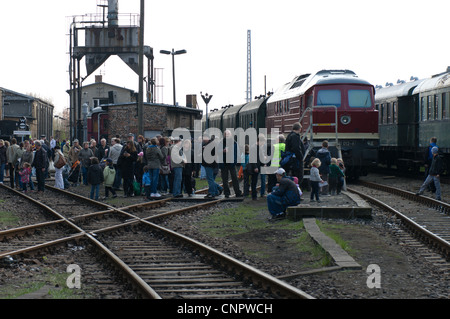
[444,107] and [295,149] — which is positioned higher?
[444,107]

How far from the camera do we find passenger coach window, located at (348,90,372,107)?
24375 mm

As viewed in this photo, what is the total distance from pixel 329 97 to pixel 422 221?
32.1 ft

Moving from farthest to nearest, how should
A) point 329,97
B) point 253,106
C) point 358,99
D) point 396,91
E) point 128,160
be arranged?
1. point 253,106
2. point 396,91
3. point 358,99
4. point 329,97
5. point 128,160

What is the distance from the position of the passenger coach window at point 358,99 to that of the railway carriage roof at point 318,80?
34 centimetres

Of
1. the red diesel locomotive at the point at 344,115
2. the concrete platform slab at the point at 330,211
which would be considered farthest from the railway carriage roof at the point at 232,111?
the concrete platform slab at the point at 330,211

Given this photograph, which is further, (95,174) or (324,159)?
(95,174)

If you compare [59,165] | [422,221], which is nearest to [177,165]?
[59,165]

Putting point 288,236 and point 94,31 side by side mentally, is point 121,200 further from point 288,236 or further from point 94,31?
point 94,31

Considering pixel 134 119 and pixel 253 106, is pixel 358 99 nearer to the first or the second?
pixel 253 106

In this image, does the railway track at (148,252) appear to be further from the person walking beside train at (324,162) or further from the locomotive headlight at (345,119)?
the locomotive headlight at (345,119)

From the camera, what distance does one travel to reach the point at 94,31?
1802 inches

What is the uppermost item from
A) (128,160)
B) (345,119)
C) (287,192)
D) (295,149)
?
(345,119)

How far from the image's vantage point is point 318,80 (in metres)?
24.2
